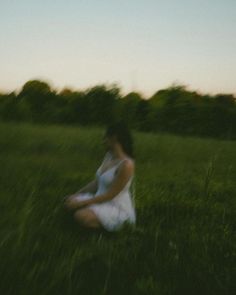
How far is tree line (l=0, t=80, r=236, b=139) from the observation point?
39.2m

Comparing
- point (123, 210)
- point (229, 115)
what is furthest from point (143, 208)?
point (229, 115)

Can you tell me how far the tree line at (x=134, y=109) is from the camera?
1542 inches

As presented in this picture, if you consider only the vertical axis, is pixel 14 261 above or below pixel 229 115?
above

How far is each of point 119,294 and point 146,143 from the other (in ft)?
38.3

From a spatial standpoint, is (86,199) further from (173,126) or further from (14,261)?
(173,126)

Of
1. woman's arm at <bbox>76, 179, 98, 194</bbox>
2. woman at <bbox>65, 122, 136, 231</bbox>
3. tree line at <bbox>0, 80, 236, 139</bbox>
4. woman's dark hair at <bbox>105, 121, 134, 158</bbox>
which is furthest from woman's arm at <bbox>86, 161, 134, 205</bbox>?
tree line at <bbox>0, 80, 236, 139</bbox>

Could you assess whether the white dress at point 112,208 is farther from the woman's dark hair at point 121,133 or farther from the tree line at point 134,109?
the tree line at point 134,109

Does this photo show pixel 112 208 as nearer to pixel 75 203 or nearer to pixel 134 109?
pixel 75 203

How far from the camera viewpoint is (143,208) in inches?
221

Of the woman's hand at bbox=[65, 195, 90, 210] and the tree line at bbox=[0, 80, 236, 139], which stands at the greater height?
the woman's hand at bbox=[65, 195, 90, 210]

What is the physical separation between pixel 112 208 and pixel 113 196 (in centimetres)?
12

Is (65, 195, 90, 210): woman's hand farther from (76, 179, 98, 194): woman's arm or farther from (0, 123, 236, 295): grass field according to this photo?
(76, 179, 98, 194): woman's arm

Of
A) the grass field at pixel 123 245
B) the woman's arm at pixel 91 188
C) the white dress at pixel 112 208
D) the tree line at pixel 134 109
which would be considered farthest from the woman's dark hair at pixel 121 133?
the tree line at pixel 134 109

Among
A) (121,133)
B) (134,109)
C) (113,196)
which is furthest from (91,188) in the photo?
(134,109)
